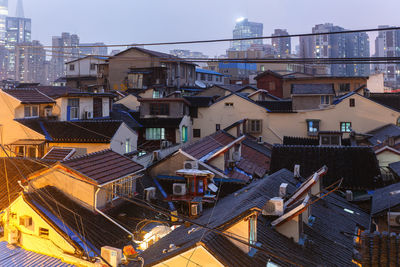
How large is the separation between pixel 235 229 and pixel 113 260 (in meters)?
3.11

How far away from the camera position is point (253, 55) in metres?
89.1

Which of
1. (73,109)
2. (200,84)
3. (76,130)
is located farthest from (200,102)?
(200,84)

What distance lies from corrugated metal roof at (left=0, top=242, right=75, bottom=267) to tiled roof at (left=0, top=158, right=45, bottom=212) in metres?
2.70

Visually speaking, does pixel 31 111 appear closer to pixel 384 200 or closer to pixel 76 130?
pixel 76 130

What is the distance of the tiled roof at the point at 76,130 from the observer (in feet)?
79.2

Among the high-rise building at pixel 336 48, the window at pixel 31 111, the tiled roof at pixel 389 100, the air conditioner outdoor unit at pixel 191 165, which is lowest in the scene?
the air conditioner outdoor unit at pixel 191 165

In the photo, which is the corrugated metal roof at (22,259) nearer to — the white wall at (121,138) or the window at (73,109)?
the white wall at (121,138)

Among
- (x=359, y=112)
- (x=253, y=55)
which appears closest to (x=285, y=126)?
(x=359, y=112)

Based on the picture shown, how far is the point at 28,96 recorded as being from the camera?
87.7 feet

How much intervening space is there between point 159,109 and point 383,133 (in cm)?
1858

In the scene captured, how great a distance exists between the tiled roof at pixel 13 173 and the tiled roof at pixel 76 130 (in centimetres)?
616

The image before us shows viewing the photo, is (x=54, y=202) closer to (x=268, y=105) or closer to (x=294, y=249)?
(x=294, y=249)

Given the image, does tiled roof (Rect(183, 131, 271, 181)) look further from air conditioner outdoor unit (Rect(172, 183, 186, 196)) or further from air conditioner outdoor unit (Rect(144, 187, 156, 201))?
air conditioner outdoor unit (Rect(144, 187, 156, 201))

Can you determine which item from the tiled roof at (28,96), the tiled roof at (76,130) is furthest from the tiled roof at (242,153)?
the tiled roof at (28,96)
